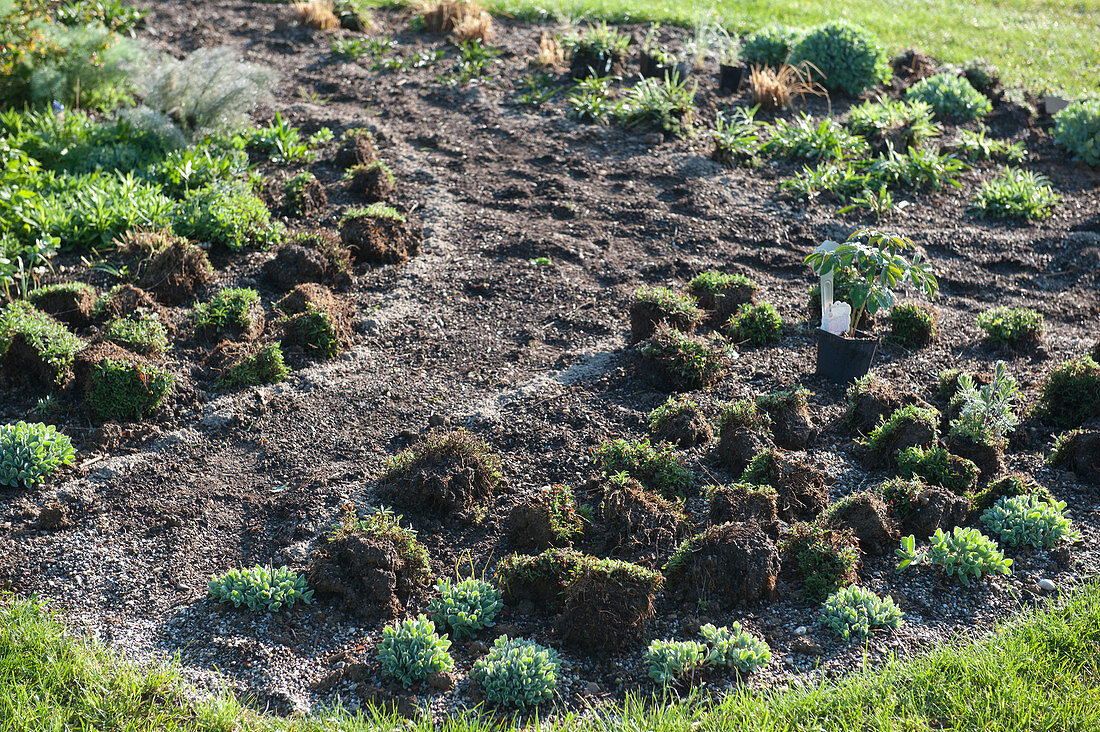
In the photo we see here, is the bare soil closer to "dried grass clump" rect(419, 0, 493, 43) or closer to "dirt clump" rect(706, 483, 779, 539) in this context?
"dirt clump" rect(706, 483, 779, 539)

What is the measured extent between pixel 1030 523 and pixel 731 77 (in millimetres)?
6196

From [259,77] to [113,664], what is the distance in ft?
19.1

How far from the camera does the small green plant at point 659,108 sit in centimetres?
809

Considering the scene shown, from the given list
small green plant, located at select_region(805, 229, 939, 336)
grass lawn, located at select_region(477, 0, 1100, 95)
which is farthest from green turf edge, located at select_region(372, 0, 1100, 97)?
small green plant, located at select_region(805, 229, 939, 336)

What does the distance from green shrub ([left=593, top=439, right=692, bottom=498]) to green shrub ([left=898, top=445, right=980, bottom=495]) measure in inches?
41.1

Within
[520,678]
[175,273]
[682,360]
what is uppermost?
[682,360]

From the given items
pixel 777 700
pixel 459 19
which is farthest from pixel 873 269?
pixel 459 19

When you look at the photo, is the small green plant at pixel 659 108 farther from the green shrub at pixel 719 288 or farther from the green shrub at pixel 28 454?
the green shrub at pixel 28 454

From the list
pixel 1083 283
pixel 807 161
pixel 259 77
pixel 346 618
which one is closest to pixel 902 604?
pixel 346 618

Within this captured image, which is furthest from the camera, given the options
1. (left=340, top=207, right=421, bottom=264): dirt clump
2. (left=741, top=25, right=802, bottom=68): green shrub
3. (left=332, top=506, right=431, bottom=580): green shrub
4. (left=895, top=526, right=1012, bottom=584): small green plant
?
(left=741, top=25, right=802, bottom=68): green shrub

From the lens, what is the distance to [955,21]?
1127cm

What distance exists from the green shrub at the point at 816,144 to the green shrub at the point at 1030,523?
13.9 feet

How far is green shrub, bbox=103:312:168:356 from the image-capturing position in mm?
5000

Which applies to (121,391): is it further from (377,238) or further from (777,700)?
(777,700)
